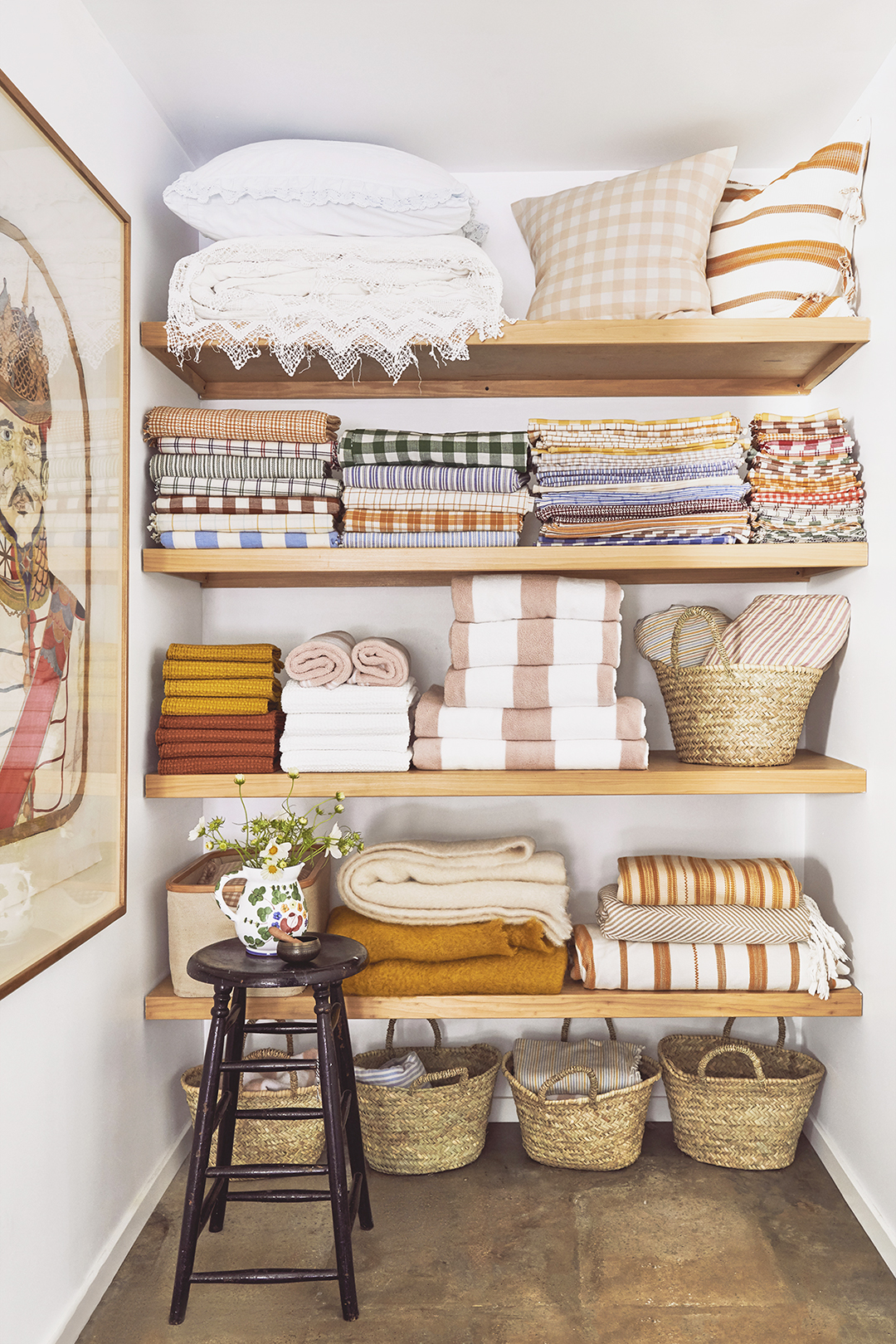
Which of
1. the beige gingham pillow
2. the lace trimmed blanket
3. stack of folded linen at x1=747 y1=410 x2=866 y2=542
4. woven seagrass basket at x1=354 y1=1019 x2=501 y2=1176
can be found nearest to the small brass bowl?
woven seagrass basket at x1=354 y1=1019 x2=501 y2=1176

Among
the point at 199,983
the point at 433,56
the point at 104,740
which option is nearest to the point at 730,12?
the point at 433,56

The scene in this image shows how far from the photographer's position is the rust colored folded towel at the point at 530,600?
6.90ft

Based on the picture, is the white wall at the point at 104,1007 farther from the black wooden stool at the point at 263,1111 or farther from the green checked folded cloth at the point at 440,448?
the green checked folded cloth at the point at 440,448

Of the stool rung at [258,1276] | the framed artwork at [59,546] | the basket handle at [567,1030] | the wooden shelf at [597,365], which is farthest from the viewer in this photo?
the basket handle at [567,1030]

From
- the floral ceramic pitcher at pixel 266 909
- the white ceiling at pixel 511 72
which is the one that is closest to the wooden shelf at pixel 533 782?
the floral ceramic pitcher at pixel 266 909

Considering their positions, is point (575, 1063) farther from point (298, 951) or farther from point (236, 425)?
point (236, 425)

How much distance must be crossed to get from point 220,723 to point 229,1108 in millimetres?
789

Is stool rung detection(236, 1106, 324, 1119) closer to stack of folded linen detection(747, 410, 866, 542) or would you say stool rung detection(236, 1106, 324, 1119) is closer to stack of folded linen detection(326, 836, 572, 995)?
stack of folded linen detection(326, 836, 572, 995)

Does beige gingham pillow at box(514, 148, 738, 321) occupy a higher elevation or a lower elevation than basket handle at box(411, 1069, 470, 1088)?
higher

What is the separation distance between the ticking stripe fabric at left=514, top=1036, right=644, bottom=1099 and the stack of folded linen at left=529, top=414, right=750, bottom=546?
48.2 inches

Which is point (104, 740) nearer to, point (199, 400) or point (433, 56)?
point (199, 400)

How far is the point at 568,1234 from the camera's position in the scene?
6.48 ft

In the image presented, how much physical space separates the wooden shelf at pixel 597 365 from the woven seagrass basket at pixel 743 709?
620 mm

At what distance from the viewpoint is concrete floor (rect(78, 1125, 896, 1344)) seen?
5.56 feet
